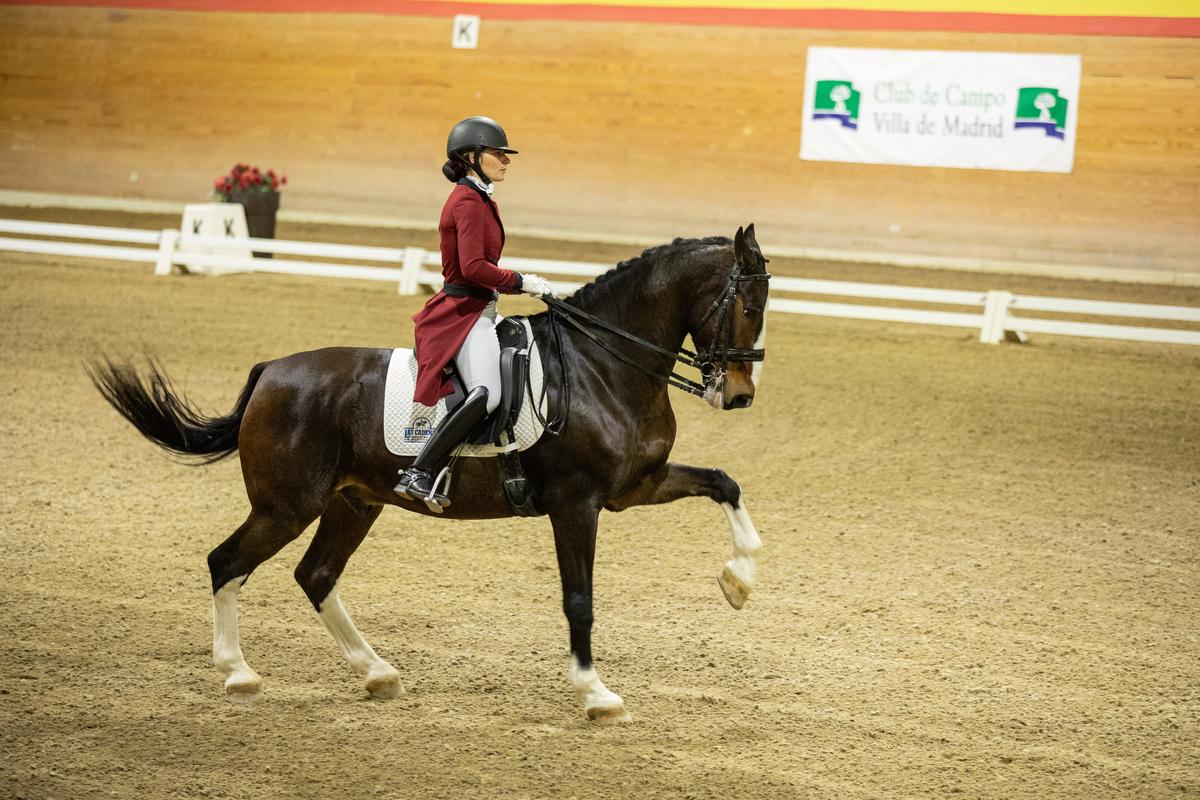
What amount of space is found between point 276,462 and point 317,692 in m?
0.92

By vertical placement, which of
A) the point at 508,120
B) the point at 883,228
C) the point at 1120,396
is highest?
the point at 508,120

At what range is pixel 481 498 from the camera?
4727mm

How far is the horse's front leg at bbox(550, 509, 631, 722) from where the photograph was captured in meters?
4.57

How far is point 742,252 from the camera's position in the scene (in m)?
4.50

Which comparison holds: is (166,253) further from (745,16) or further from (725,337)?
(725,337)

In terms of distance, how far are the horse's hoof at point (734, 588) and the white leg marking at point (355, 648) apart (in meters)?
1.35

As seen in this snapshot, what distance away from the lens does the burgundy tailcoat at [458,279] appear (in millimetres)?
4488

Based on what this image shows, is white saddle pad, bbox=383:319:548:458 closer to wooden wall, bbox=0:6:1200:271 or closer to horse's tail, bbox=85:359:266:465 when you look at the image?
horse's tail, bbox=85:359:266:465

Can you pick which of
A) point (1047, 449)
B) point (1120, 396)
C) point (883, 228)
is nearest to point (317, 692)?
point (1047, 449)

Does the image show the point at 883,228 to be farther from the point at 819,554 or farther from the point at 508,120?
the point at 819,554

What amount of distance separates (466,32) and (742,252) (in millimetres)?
16880

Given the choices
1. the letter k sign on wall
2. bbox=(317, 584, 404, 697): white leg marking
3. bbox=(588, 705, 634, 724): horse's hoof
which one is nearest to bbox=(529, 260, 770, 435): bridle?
bbox=(588, 705, 634, 724): horse's hoof

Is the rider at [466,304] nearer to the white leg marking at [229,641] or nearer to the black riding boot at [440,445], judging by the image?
the black riding boot at [440,445]

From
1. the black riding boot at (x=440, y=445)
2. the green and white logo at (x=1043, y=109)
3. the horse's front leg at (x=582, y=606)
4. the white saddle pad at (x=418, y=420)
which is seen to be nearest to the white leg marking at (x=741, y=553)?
the horse's front leg at (x=582, y=606)
